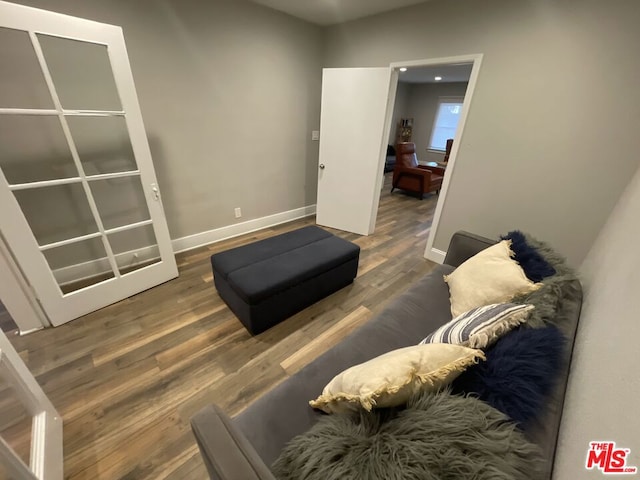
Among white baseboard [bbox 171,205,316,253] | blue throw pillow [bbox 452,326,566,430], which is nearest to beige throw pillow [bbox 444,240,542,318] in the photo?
blue throw pillow [bbox 452,326,566,430]

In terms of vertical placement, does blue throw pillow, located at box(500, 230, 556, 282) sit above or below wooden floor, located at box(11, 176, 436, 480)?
above

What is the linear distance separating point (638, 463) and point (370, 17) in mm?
3571

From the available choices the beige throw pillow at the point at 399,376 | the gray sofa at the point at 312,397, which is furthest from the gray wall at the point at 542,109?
the beige throw pillow at the point at 399,376

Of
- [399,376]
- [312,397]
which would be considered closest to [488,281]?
[399,376]

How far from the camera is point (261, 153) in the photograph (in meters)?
3.22

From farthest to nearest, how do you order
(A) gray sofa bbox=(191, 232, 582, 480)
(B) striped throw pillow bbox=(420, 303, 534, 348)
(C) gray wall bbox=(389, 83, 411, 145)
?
(C) gray wall bbox=(389, 83, 411, 145), (B) striped throw pillow bbox=(420, 303, 534, 348), (A) gray sofa bbox=(191, 232, 582, 480)

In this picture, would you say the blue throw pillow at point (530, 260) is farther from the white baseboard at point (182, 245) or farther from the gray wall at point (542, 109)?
the white baseboard at point (182, 245)

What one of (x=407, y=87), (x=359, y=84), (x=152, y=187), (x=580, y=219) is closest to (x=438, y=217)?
(x=580, y=219)

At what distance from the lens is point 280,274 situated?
1826mm

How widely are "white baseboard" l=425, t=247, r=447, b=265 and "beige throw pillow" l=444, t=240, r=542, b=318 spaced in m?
1.30

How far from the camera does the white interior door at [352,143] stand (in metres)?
2.87

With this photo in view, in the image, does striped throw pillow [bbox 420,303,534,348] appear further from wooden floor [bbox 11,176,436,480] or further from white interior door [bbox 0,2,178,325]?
white interior door [bbox 0,2,178,325]

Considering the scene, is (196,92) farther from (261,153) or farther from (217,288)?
(217,288)

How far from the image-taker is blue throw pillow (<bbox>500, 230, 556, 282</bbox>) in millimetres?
1284
